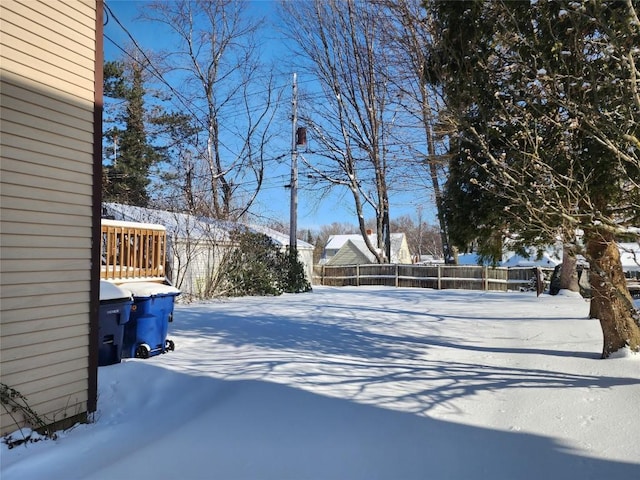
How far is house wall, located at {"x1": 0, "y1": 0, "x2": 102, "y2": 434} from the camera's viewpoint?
3.24 m

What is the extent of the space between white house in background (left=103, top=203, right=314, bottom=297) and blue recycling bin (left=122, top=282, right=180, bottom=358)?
6764mm

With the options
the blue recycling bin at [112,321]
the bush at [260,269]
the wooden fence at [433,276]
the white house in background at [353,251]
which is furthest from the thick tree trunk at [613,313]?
the white house in background at [353,251]

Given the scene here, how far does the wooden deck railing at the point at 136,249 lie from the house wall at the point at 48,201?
3.36 meters

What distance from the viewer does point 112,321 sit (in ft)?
16.1

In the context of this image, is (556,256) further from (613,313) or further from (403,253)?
(403,253)

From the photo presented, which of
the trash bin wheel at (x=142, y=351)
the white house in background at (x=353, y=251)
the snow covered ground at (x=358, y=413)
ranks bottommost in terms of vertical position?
the snow covered ground at (x=358, y=413)

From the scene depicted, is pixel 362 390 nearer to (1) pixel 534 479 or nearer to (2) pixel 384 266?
(1) pixel 534 479

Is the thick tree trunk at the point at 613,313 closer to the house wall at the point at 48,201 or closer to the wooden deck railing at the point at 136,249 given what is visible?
the house wall at the point at 48,201

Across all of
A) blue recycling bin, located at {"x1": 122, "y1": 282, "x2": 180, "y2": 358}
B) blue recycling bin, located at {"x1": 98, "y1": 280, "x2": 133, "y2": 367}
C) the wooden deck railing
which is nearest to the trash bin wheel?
blue recycling bin, located at {"x1": 122, "y1": 282, "x2": 180, "y2": 358}

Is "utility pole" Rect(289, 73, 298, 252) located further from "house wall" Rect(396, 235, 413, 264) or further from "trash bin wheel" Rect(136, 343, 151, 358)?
"house wall" Rect(396, 235, 413, 264)

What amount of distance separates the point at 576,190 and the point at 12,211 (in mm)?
4799

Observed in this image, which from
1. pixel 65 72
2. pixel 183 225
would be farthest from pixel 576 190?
pixel 183 225

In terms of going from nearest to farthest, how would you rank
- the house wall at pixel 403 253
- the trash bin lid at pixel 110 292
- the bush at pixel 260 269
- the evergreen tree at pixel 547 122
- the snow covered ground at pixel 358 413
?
the snow covered ground at pixel 358 413 < the evergreen tree at pixel 547 122 < the trash bin lid at pixel 110 292 < the bush at pixel 260 269 < the house wall at pixel 403 253

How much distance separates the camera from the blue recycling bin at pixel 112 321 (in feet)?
15.8
